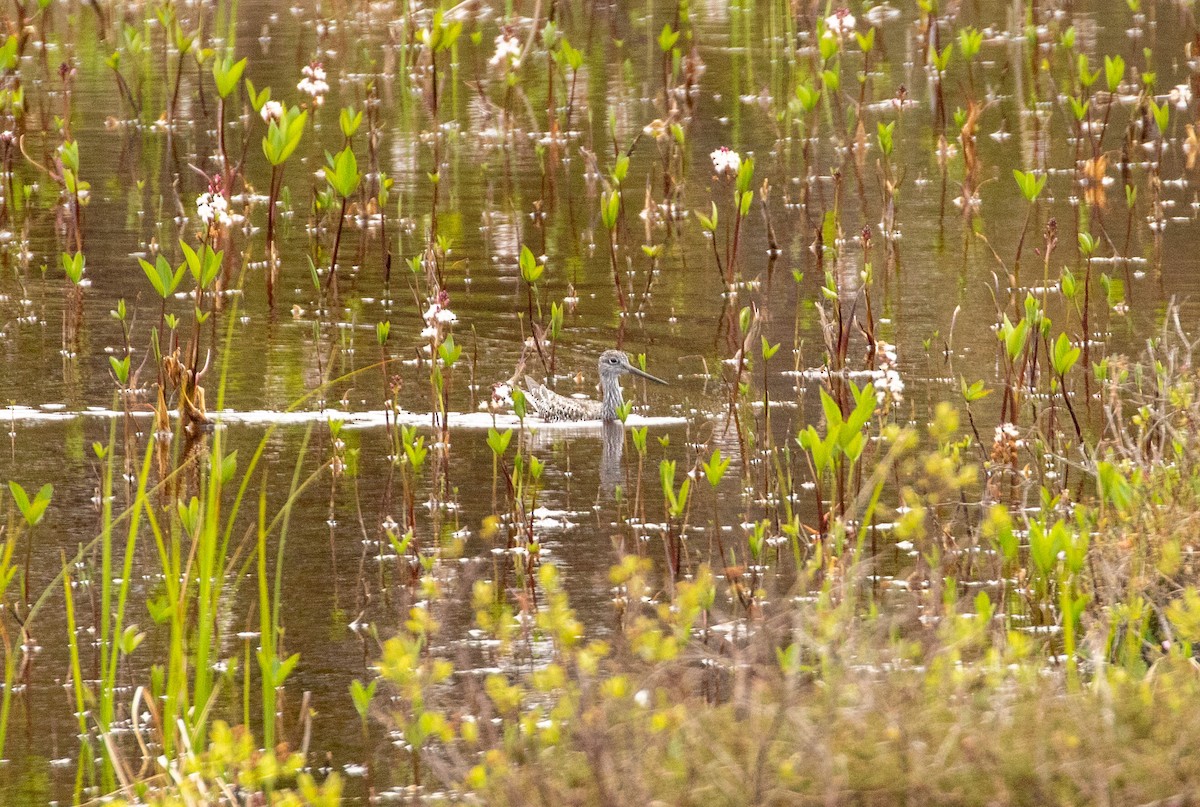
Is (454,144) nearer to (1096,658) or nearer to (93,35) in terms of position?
(93,35)

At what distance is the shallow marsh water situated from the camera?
6219mm

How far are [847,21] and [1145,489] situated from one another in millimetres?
7593

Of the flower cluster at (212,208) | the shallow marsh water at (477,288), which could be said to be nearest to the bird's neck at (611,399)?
the shallow marsh water at (477,288)

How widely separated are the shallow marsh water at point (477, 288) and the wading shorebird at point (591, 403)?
0.32 feet

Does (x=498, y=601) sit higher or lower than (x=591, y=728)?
lower

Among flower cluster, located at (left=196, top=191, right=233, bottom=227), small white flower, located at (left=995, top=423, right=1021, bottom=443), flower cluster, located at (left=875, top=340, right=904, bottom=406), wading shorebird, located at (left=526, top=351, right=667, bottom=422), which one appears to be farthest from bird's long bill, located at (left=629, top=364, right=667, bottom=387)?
flower cluster, located at (left=196, top=191, right=233, bottom=227)

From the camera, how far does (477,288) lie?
1007cm

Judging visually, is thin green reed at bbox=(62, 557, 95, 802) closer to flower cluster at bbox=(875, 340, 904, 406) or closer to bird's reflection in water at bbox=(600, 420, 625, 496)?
bird's reflection in water at bbox=(600, 420, 625, 496)

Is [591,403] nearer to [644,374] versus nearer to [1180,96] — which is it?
[644,374]

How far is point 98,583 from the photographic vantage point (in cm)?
609

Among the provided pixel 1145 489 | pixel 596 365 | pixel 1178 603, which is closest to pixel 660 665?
pixel 1178 603

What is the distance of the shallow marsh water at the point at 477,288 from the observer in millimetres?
6219

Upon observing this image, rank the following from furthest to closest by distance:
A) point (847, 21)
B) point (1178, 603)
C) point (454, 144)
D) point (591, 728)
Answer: point (454, 144) → point (847, 21) → point (1178, 603) → point (591, 728)

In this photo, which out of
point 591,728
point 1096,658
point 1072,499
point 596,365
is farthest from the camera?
point 596,365
